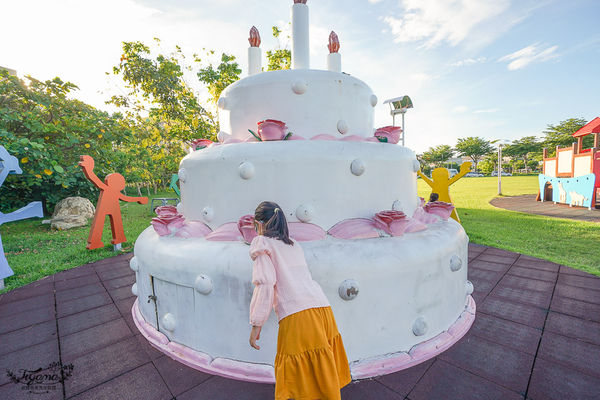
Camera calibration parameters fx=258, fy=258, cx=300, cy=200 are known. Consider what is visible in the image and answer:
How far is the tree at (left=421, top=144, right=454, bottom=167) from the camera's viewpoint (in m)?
77.3

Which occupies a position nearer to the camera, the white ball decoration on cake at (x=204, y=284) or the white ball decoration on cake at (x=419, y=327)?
the white ball decoration on cake at (x=204, y=284)

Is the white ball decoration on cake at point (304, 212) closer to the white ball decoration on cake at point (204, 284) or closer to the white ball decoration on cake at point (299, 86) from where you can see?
the white ball decoration on cake at point (204, 284)

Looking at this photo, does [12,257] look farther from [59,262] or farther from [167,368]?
[167,368]

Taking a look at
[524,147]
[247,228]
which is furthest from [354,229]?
[524,147]

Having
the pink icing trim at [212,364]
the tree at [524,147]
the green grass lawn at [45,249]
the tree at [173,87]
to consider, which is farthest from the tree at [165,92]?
the tree at [524,147]

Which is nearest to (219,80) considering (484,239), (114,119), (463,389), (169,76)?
(169,76)

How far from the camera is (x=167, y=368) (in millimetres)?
2717

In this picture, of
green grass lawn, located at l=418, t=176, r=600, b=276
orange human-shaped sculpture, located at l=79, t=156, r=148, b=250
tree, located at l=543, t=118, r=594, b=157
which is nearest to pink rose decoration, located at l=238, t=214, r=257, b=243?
orange human-shaped sculpture, located at l=79, t=156, r=148, b=250

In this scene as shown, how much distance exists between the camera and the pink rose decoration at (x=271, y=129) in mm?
3053

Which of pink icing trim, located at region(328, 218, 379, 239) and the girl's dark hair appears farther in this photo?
pink icing trim, located at region(328, 218, 379, 239)

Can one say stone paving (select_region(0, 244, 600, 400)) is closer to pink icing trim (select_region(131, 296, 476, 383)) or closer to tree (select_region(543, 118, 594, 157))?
pink icing trim (select_region(131, 296, 476, 383))

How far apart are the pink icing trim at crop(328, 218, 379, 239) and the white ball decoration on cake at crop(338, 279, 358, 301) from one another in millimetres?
503

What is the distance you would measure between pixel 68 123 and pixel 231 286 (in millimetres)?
12542

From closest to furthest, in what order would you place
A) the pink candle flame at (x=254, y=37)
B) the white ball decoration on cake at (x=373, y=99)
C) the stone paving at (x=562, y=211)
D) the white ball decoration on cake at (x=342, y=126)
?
the white ball decoration on cake at (x=342, y=126) < the white ball decoration on cake at (x=373, y=99) < the pink candle flame at (x=254, y=37) < the stone paving at (x=562, y=211)
